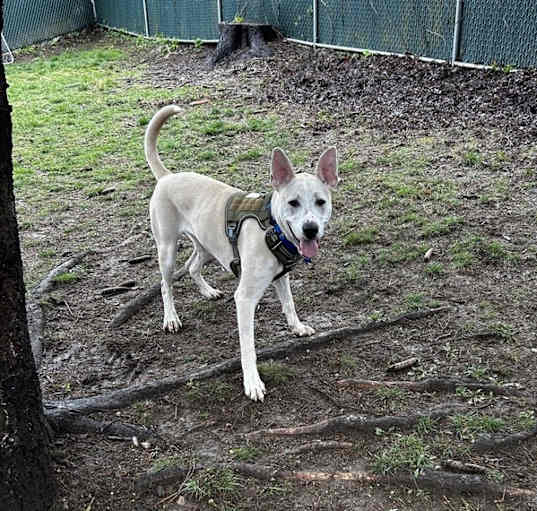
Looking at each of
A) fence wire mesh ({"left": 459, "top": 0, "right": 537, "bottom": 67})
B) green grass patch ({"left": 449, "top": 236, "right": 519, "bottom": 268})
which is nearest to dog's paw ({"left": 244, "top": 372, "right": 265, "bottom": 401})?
green grass patch ({"left": 449, "top": 236, "right": 519, "bottom": 268})

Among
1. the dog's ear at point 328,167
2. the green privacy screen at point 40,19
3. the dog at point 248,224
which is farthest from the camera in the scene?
the green privacy screen at point 40,19

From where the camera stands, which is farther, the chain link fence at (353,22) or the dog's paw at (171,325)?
the chain link fence at (353,22)

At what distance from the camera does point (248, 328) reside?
3.83m

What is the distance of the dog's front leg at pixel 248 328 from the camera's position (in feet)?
12.4

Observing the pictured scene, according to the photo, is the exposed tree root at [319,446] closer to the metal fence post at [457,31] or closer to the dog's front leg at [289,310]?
the dog's front leg at [289,310]

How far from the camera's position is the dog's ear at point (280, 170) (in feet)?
12.0

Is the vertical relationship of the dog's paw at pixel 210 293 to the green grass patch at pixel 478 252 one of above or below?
below

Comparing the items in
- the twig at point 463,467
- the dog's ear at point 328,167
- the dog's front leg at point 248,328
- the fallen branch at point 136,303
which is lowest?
the fallen branch at point 136,303

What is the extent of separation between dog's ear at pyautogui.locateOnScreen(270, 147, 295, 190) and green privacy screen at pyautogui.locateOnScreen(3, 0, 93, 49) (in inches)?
727

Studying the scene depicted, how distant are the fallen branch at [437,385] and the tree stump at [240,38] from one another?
1175cm

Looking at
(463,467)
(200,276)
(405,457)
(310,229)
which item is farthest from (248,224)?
(463,467)

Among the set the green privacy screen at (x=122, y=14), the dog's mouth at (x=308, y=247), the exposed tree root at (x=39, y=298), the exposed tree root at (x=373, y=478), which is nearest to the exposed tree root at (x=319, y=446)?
the exposed tree root at (x=373, y=478)

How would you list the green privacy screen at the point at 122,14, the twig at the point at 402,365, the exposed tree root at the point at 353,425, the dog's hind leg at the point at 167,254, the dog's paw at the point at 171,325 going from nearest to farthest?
the exposed tree root at the point at 353,425
the twig at the point at 402,365
the dog's hind leg at the point at 167,254
the dog's paw at the point at 171,325
the green privacy screen at the point at 122,14

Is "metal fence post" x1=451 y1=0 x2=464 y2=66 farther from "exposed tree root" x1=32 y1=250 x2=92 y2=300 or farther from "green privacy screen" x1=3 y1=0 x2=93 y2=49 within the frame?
"green privacy screen" x1=3 y1=0 x2=93 y2=49
